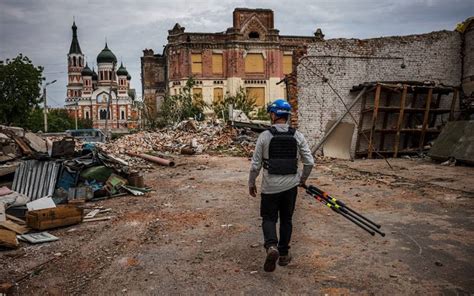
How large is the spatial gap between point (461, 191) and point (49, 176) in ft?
26.3

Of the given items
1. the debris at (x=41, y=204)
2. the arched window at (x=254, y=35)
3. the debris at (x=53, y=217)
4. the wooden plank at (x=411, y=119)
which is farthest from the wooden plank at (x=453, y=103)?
the arched window at (x=254, y=35)

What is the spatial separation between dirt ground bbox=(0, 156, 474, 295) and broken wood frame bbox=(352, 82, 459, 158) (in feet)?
15.5

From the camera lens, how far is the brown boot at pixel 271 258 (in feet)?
11.0

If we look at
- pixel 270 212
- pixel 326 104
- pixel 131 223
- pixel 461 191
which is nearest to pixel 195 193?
pixel 131 223

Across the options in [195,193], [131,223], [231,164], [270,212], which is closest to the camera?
[270,212]

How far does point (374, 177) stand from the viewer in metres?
8.80

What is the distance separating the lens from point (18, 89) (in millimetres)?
32188

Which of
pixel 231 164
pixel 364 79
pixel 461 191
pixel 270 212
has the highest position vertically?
pixel 364 79

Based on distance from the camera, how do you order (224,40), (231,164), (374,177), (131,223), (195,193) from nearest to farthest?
(131,223) < (195,193) < (374,177) < (231,164) < (224,40)

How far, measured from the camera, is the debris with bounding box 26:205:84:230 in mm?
5047

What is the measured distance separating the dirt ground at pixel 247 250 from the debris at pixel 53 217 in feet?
0.45

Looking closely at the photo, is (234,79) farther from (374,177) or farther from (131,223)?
(131,223)

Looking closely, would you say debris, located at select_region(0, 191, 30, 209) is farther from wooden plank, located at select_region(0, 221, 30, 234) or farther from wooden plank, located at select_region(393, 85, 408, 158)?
wooden plank, located at select_region(393, 85, 408, 158)

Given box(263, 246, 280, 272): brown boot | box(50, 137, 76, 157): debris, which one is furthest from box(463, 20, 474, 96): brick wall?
box(50, 137, 76, 157): debris
